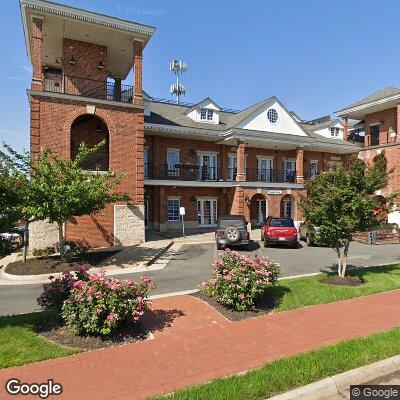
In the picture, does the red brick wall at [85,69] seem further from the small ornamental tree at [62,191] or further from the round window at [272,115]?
the round window at [272,115]

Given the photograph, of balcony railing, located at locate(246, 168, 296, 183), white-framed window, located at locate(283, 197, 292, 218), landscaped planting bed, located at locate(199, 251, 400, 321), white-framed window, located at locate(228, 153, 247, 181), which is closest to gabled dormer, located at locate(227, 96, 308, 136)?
white-framed window, located at locate(228, 153, 247, 181)

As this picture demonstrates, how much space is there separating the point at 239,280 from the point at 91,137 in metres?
16.3

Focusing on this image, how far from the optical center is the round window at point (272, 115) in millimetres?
28625

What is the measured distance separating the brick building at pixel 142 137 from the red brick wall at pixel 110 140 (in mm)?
56

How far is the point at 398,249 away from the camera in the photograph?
19484mm

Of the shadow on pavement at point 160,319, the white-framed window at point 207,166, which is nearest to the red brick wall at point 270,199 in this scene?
the white-framed window at point 207,166

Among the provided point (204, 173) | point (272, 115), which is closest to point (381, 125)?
point (272, 115)

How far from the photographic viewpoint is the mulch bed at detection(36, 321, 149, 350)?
19.6 ft

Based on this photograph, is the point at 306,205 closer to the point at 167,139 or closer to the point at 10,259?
the point at 10,259

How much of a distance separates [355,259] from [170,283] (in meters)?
9.66

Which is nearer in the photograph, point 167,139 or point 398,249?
point 398,249

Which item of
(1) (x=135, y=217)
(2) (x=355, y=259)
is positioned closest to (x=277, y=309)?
(2) (x=355, y=259)

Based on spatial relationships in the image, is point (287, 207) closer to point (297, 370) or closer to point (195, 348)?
point (195, 348)

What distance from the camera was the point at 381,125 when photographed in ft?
105
